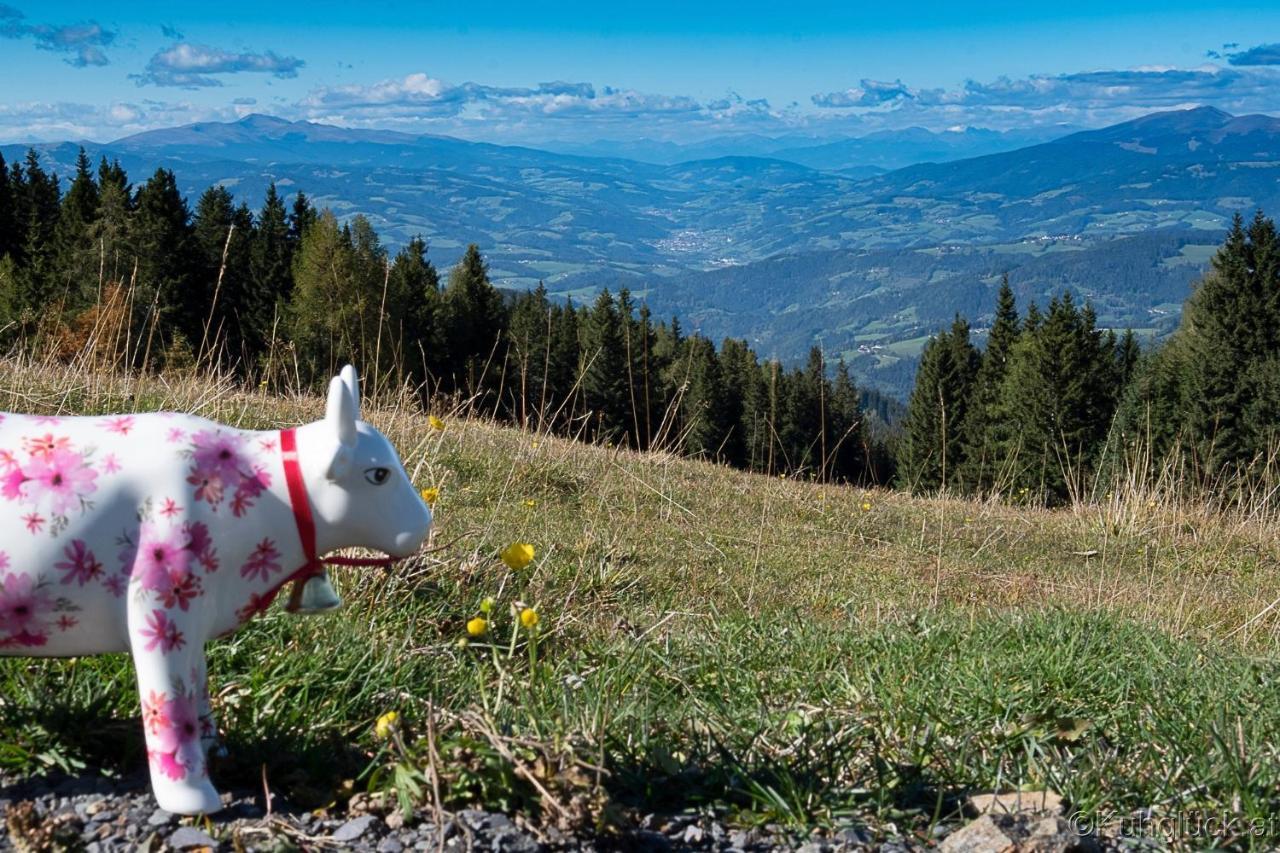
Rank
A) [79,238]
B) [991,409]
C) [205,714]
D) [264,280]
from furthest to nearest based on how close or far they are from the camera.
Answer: [264,280] < [991,409] < [79,238] < [205,714]

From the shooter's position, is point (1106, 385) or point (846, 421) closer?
point (1106, 385)

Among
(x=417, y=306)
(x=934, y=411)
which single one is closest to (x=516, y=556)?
(x=417, y=306)

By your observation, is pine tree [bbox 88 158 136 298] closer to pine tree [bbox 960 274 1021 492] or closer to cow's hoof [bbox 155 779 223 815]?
cow's hoof [bbox 155 779 223 815]

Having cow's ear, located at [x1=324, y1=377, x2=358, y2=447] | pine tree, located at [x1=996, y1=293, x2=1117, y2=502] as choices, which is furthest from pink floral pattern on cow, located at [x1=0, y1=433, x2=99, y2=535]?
pine tree, located at [x1=996, y1=293, x2=1117, y2=502]

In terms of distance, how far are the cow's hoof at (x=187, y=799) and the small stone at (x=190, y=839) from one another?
5 cm

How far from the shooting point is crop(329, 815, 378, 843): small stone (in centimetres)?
237

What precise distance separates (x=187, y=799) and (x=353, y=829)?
368mm

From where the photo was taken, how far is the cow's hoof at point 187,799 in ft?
7.55

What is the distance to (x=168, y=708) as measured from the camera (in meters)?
2.30

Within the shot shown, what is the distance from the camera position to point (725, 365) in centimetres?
6388

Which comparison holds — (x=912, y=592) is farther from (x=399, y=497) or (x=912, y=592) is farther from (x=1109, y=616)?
(x=399, y=497)

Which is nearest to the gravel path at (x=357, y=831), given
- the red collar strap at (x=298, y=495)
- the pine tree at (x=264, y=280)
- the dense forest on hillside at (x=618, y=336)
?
the red collar strap at (x=298, y=495)

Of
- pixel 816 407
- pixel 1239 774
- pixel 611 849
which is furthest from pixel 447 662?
pixel 816 407

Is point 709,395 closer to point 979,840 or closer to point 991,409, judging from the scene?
point 991,409
